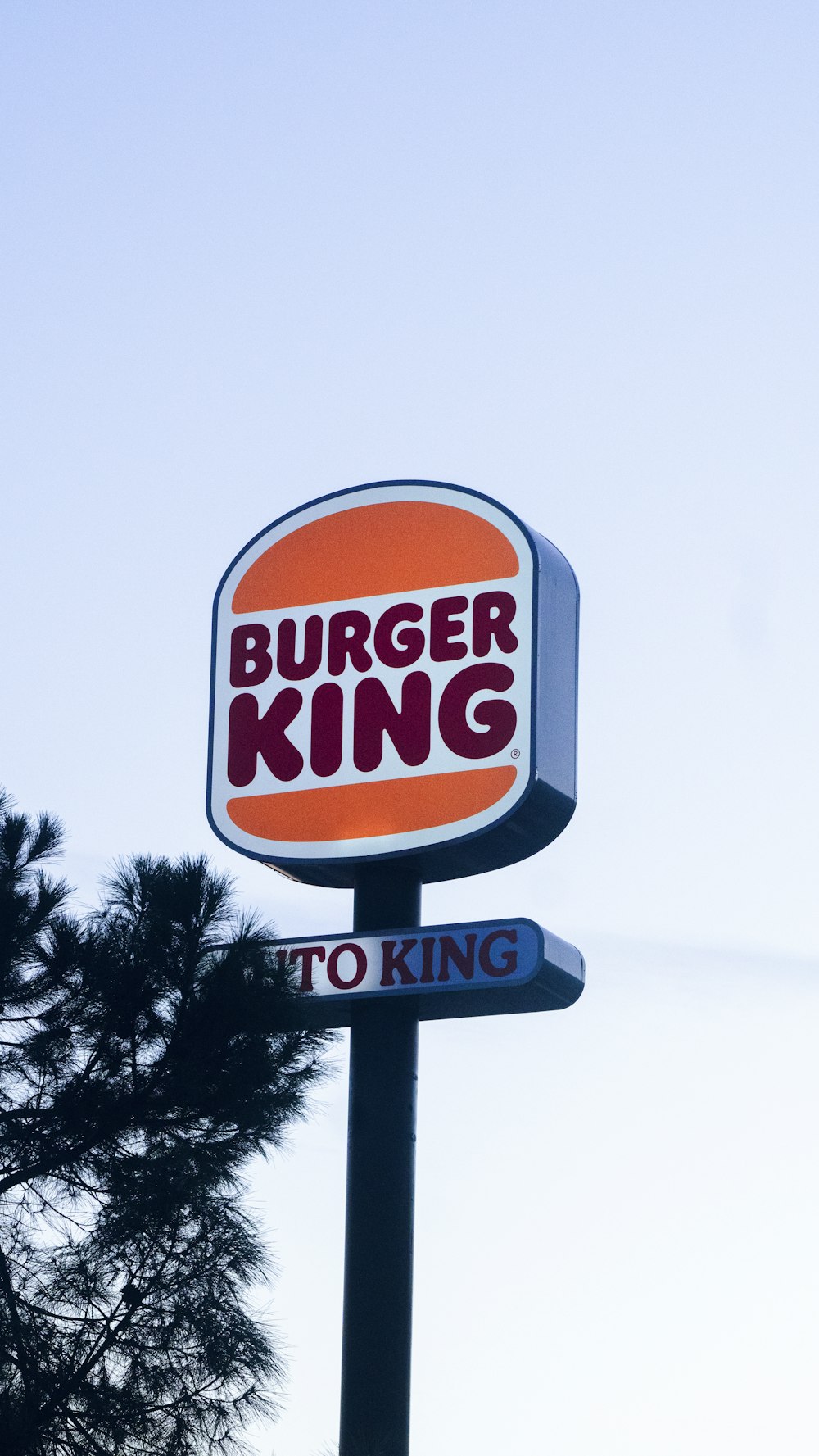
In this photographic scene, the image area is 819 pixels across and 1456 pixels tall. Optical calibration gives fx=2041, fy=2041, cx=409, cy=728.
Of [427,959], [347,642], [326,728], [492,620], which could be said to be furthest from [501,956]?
[347,642]

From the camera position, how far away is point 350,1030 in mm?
14523

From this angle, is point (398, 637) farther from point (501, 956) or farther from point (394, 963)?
point (501, 956)

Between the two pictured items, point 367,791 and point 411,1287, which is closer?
point 411,1287

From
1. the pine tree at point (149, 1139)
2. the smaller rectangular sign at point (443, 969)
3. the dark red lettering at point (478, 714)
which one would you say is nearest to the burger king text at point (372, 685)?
the dark red lettering at point (478, 714)

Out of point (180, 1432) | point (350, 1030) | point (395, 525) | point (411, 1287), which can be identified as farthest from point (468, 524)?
point (180, 1432)

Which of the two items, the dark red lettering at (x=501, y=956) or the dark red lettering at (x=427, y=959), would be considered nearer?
the dark red lettering at (x=501, y=956)

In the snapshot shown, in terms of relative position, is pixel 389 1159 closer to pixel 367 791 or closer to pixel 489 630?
pixel 367 791

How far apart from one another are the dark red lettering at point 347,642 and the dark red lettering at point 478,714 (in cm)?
77

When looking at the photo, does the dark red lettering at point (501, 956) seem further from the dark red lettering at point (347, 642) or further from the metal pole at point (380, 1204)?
the dark red lettering at point (347, 642)

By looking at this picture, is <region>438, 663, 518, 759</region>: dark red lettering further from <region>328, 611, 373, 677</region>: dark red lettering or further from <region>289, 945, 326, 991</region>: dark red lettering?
<region>289, 945, 326, 991</region>: dark red lettering

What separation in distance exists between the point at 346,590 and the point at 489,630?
1.29 metres

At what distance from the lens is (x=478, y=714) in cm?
1452

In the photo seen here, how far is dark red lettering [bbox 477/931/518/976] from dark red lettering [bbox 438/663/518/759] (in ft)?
4.42

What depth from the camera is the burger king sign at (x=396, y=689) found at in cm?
1444
